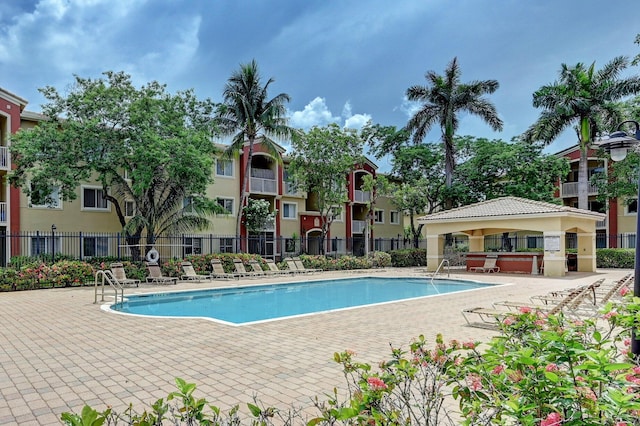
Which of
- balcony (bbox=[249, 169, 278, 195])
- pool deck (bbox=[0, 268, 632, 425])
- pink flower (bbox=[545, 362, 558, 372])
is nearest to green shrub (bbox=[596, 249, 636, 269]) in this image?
pool deck (bbox=[0, 268, 632, 425])

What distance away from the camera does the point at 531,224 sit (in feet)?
74.0

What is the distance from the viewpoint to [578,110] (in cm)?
2909

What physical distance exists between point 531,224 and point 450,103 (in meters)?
13.0

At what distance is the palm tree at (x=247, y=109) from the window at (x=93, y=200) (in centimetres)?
753

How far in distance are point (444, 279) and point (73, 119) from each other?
1879cm

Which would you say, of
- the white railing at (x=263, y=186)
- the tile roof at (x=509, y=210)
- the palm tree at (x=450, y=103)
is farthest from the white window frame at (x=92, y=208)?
the palm tree at (x=450, y=103)

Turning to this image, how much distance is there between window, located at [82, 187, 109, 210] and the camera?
84.1 feet

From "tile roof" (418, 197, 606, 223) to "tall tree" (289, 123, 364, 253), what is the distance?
6439mm

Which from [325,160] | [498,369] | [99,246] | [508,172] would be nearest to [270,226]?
[325,160]

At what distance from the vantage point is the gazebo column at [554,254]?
2177cm

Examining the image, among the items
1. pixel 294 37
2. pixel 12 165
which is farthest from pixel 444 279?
pixel 12 165

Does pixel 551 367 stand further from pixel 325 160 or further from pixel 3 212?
pixel 325 160

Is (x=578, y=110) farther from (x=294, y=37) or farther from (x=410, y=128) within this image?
(x=294, y=37)

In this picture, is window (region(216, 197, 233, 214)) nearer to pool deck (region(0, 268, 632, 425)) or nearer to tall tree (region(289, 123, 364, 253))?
tall tree (region(289, 123, 364, 253))
